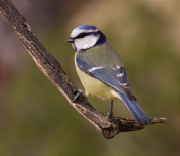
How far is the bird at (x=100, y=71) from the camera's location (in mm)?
1399

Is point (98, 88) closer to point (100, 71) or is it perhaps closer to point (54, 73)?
point (100, 71)

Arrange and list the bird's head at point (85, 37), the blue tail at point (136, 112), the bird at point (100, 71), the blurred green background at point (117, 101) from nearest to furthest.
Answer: the blue tail at point (136, 112), the bird at point (100, 71), the bird's head at point (85, 37), the blurred green background at point (117, 101)

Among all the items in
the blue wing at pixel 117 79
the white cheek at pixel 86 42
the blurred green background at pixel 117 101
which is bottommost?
the blurred green background at pixel 117 101

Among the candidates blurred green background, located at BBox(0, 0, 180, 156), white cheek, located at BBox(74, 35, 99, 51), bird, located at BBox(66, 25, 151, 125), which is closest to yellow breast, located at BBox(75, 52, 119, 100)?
bird, located at BBox(66, 25, 151, 125)

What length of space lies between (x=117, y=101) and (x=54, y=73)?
872 millimetres

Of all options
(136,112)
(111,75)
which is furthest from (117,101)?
(136,112)

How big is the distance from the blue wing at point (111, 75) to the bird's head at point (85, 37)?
142mm

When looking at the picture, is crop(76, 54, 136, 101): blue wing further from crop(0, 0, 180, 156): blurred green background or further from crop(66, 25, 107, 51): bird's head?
crop(0, 0, 180, 156): blurred green background

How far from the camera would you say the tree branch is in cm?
142

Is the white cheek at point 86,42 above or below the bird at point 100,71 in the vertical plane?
above

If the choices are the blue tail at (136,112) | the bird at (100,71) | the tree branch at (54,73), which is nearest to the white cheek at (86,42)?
the bird at (100,71)

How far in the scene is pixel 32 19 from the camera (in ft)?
10.9

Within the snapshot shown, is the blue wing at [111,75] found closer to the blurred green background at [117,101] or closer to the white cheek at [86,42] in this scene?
the white cheek at [86,42]

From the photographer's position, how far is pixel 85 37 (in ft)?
5.32
